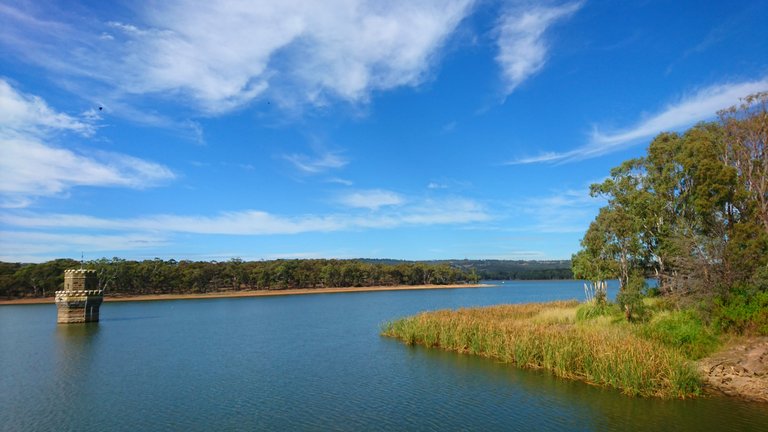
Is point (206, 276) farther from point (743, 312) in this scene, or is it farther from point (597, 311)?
point (743, 312)

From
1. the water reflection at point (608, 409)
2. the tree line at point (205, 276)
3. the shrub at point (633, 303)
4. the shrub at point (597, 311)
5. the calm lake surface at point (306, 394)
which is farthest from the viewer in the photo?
the tree line at point (205, 276)

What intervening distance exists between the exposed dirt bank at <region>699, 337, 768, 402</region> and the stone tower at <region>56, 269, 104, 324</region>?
61.7 m

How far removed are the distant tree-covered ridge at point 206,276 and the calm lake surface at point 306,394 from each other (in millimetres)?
83847

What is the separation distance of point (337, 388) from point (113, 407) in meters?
10.1

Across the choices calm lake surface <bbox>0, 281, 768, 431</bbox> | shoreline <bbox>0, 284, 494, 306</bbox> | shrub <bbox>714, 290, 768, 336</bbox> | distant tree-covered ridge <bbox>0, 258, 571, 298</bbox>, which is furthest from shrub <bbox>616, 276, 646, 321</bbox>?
distant tree-covered ridge <bbox>0, 258, 571, 298</bbox>

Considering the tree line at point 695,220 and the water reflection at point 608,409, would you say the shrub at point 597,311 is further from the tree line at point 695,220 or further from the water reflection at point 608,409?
the water reflection at point 608,409

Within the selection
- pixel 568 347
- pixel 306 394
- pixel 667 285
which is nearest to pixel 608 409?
pixel 568 347

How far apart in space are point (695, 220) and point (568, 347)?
1738 cm

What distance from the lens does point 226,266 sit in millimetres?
140500

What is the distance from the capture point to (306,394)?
22312 millimetres

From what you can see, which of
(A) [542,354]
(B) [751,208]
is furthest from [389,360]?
(B) [751,208]

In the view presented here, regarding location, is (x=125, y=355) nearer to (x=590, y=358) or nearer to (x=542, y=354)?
(x=542, y=354)

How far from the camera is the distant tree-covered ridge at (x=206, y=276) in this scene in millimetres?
108562

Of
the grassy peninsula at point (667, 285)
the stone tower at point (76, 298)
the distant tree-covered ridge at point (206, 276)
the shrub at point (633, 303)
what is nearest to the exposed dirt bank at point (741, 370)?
the grassy peninsula at point (667, 285)
